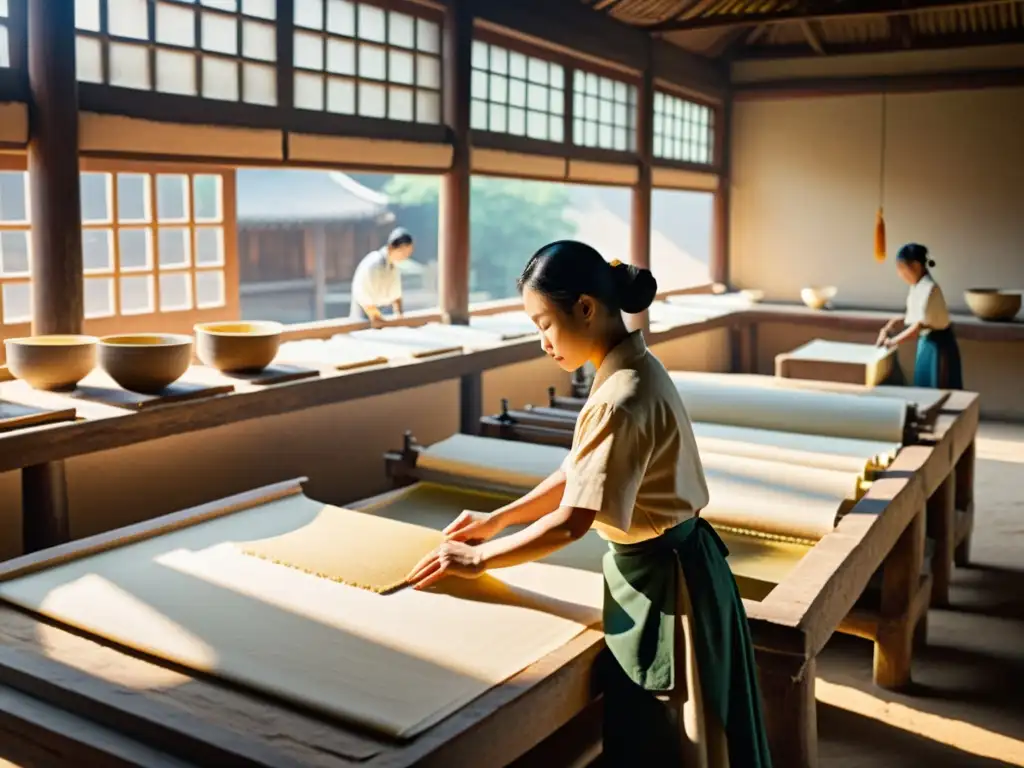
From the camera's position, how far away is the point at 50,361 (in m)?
3.08

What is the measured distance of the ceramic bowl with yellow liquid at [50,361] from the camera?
304cm

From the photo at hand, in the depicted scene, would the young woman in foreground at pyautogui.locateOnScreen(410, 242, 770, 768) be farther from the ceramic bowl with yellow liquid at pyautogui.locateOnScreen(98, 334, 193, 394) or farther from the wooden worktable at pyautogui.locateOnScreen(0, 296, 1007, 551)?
the ceramic bowl with yellow liquid at pyautogui.locateOnScreen(98, 334, 193, 394)

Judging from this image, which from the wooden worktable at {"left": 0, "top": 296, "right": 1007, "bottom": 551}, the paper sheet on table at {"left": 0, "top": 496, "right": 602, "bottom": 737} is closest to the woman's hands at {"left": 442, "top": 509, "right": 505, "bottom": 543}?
the paper sheet on table at {"left": 0, "top": 496, "right": 602, "bottom": 737}

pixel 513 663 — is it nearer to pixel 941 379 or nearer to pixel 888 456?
pixel 888 456

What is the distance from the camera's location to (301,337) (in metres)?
4.81

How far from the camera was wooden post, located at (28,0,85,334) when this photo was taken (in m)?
3.31

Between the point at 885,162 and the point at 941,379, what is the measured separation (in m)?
3.24

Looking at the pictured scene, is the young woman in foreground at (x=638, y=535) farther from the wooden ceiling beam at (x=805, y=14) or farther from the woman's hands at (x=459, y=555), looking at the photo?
the wooden ceiling beam at (x=805, y=14)

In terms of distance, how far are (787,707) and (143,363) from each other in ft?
6.58

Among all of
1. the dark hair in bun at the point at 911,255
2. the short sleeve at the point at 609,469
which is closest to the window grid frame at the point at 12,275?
the short sleeve at the point at 609,469

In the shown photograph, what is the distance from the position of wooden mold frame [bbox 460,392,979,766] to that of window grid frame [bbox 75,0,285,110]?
156cm

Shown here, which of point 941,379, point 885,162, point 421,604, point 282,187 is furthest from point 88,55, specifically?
point 282,187

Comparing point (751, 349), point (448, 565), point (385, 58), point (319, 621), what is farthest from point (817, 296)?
point (319, 621)

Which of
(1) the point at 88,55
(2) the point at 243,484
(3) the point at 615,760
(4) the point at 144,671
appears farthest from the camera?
(2) the point at 243,484
